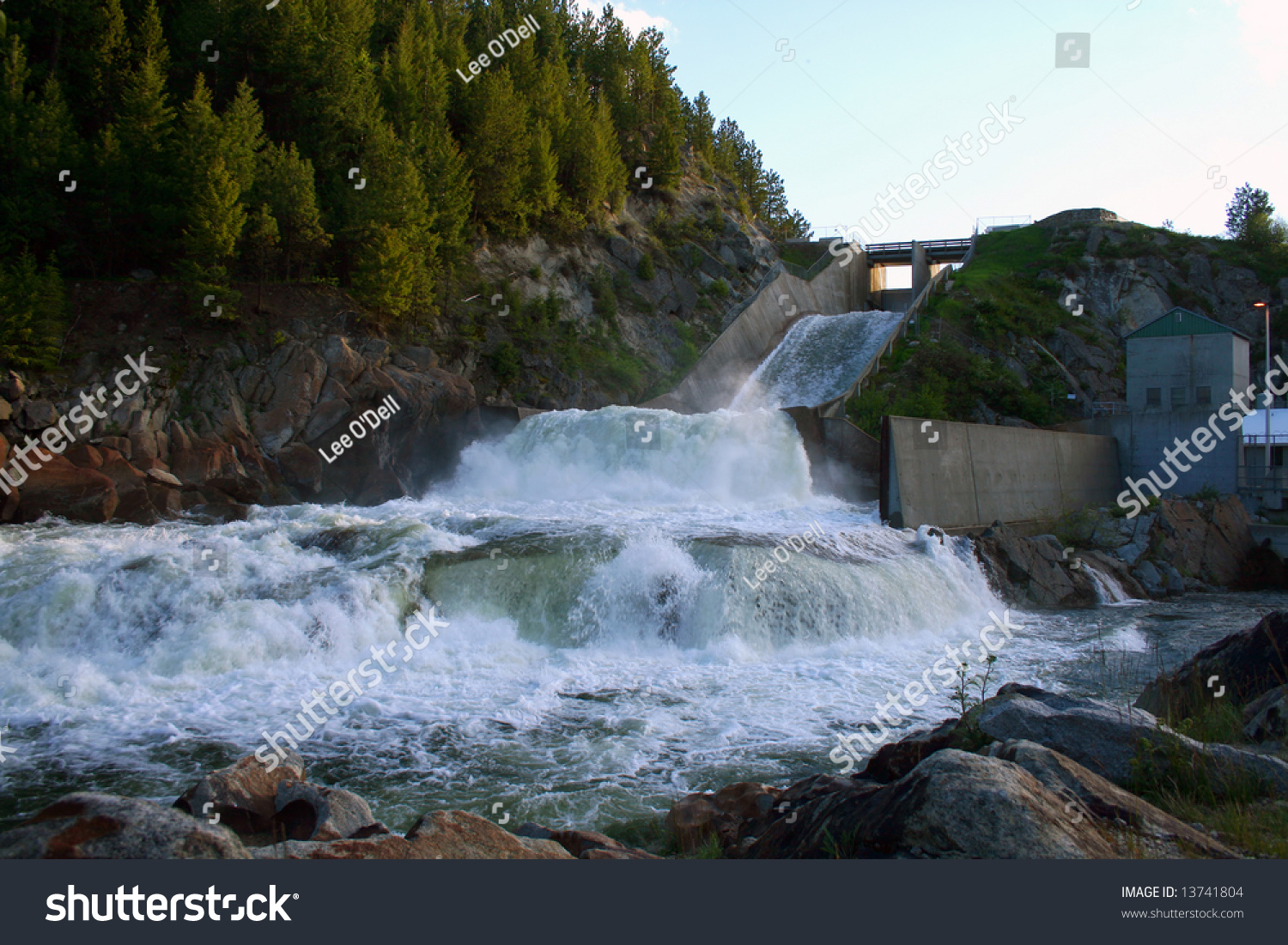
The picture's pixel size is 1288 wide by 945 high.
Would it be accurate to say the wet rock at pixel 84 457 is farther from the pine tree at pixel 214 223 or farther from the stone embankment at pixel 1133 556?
the stone embankment at pixel 1133 556

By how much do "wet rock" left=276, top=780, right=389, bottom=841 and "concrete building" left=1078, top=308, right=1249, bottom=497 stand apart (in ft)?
88.8

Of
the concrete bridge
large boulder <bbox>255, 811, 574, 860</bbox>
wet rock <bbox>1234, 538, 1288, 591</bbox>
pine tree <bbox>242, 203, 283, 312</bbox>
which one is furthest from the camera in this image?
the concrete bridge

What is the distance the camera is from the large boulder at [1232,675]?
26.2 ft

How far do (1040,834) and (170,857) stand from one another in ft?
15.2

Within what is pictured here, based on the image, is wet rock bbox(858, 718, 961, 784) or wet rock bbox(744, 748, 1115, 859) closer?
wet rock bbox(744, 748, 1115, 859)

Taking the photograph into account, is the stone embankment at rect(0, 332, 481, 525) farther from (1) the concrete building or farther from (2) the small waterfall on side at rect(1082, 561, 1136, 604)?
(1) the concrete building

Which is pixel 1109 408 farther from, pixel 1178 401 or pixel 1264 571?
pixel 1264 571

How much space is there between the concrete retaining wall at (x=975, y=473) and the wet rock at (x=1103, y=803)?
45.9 ft

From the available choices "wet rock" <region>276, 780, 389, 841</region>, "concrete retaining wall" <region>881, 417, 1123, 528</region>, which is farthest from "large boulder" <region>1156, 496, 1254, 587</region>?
"wet rock" <region>276, 780, 389, 841</region>

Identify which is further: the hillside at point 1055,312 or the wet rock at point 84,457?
the hillside at point 1055,312

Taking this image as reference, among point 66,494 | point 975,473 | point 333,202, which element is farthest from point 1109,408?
point 66,494

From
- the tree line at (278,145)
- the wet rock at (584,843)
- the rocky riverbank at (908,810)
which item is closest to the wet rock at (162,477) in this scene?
the tree line at (278,145)

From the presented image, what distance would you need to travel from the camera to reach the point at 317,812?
6.30 m

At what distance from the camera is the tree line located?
23.7 meters
